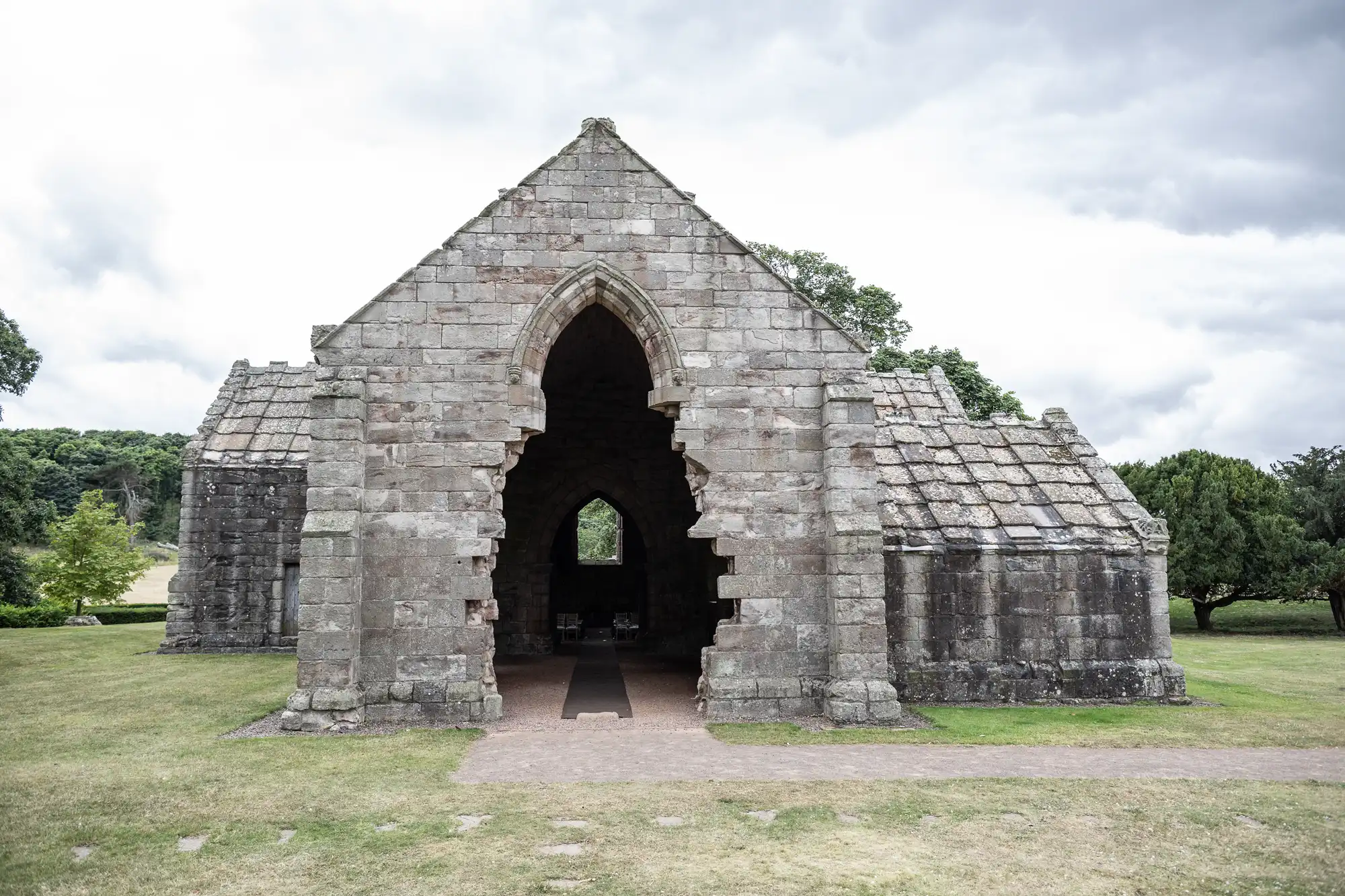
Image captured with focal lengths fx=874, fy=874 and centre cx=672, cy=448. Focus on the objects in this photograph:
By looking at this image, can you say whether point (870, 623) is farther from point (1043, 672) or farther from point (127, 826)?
point (127, 826)

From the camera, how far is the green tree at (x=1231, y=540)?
24297 millimetres

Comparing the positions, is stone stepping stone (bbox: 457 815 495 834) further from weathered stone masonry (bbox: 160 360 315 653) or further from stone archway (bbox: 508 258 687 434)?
weathered stone masonry (bbox: 160 360 315 653)

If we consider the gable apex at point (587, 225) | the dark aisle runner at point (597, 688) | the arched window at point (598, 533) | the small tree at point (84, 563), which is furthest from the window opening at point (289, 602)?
the arched window at point (598, 533)

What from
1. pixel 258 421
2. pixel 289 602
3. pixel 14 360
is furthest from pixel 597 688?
pixel 14 360

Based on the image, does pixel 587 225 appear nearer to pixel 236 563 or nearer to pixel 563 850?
pixel 563 850

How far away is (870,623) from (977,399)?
2230 centimetres

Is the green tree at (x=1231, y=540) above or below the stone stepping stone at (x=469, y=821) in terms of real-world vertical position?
above

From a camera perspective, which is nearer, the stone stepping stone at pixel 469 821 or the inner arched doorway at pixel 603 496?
the stone stepping stone at pixel 469 821

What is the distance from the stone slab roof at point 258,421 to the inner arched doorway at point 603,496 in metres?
4.44

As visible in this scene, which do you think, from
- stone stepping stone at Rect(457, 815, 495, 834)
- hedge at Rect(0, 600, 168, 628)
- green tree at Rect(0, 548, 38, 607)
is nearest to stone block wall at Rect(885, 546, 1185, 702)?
stone stepping stone at Rect(457, 815, 495, 834)

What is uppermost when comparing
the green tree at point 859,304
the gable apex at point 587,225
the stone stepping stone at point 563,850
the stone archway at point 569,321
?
the green tree at point 859,304

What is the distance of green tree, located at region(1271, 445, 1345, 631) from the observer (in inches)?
999

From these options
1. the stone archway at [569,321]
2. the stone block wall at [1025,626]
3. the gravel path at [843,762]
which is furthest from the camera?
the stone block wall at [1025,626]

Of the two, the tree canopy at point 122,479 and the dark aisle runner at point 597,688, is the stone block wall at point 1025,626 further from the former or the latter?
the tree canopy at point 122,479
